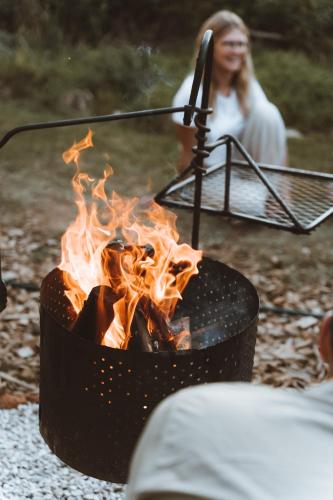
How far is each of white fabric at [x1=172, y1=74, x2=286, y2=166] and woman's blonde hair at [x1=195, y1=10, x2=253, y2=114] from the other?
1.6 inches

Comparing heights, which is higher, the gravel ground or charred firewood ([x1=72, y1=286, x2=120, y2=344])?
charred firewood ([x1=72, y1=286, x2=120, y2=344])

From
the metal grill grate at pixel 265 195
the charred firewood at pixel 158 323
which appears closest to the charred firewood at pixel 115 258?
the charred firewood at pixel 158 323

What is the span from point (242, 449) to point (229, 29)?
3.67m

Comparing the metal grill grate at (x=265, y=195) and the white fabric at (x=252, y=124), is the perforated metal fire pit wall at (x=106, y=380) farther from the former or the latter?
the white fabric at (x=252, y=124)

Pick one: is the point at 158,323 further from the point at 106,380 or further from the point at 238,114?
the point at 238,114

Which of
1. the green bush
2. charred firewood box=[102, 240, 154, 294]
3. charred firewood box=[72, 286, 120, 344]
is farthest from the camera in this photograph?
the green bush

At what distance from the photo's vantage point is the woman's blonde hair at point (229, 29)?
4.36 meters

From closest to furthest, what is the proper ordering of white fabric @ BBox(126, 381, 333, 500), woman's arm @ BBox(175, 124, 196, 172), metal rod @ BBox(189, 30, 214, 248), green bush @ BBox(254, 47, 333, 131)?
white fabric @ BBox(126, 381, 333, 500)
metal rod @ BBox(189, 30, 214, 248)
woman's arm @ BBox(175, 124, 196, 172)
green bush @ BBox(254, 47, 333, 131)

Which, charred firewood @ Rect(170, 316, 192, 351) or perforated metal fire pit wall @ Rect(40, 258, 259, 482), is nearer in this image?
perforated metal fire pit wall @ Rect(40, 258, 259, 482)

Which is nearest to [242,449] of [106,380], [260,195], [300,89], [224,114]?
[106,380]

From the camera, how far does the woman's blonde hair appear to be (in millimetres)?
4359

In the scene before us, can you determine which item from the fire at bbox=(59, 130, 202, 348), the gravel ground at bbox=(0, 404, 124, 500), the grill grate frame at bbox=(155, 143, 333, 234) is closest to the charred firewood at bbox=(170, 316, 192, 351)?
the fire at bbox=(59, 130, 202, 348)

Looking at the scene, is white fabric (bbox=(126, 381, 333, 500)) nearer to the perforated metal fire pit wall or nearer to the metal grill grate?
the perforated metal fire pit wall

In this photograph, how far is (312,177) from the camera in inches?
101
